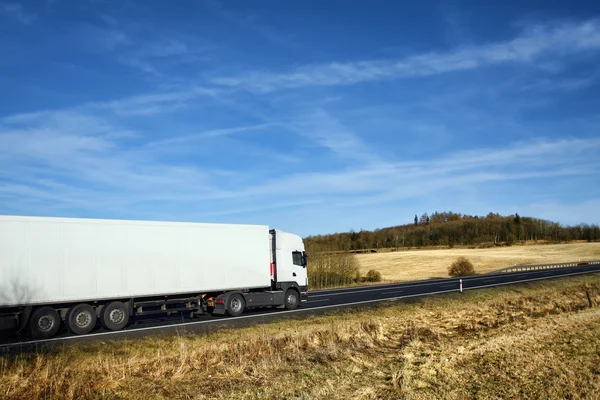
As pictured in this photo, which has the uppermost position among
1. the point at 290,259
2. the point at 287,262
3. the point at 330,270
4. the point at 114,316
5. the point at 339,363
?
the point at 290,259

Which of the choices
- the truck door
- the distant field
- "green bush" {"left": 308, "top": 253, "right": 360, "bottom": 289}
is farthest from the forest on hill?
the truck door

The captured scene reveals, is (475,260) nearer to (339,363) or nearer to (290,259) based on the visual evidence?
(290,259)

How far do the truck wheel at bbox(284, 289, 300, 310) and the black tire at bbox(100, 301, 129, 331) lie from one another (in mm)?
7584

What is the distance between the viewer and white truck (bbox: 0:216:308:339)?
15.8m

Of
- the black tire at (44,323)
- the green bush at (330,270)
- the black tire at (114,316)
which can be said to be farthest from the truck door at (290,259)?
the green bush at (330,270)

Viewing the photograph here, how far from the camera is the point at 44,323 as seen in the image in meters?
16.1

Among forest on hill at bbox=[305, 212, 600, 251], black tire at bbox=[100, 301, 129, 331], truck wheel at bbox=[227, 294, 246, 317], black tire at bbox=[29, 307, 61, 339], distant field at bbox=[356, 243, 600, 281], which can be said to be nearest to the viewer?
black tire at bbox=[29, 307, 61, 339]

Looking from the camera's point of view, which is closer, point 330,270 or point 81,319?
point 81,319

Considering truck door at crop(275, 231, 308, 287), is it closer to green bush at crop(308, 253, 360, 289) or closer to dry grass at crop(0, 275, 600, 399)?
dry grass at crop(0, 275, 600, 399)


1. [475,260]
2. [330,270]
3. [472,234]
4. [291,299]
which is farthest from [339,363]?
[472,234]

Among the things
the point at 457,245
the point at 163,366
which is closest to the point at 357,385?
the point at 163,366

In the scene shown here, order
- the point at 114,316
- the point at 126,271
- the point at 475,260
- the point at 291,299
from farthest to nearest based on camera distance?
the point at 475,260 → the point at 291,299 → the point at 126,271 → the point at 114,316

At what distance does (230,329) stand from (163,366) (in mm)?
6194

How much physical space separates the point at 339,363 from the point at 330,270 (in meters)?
34.2
